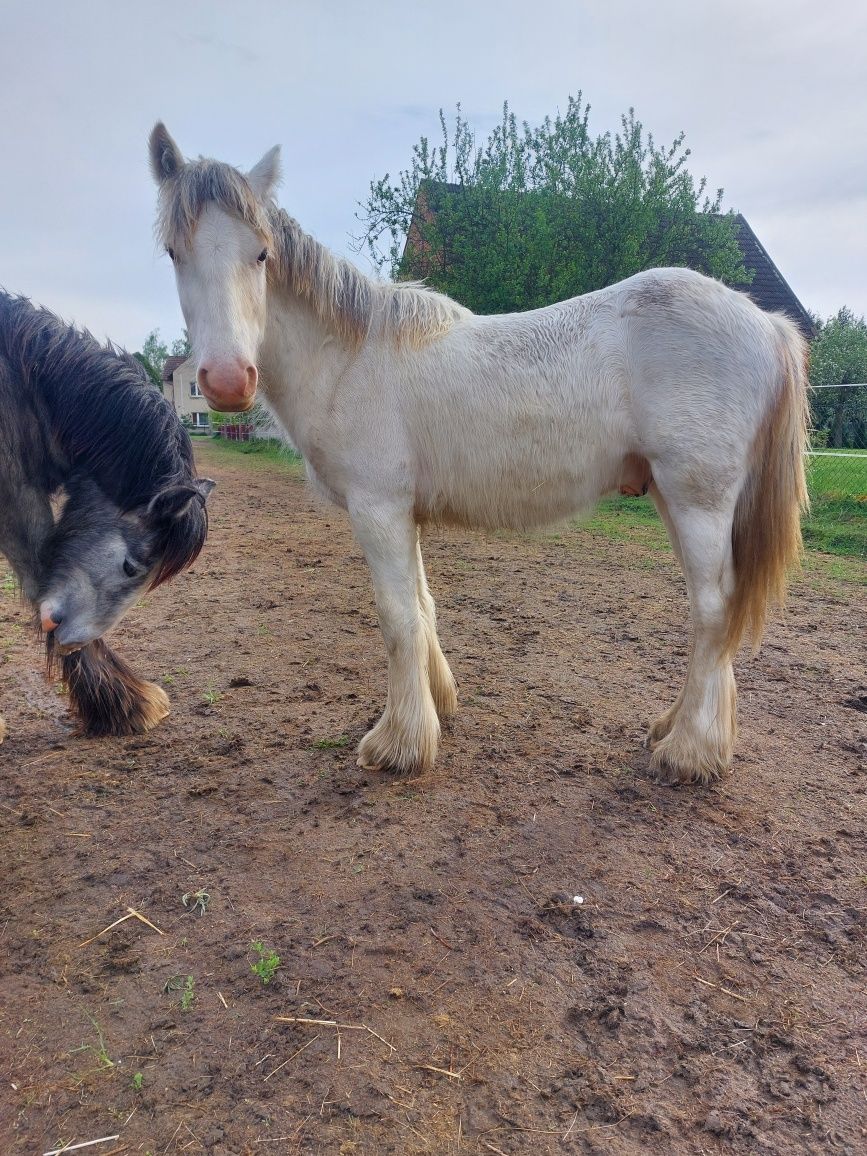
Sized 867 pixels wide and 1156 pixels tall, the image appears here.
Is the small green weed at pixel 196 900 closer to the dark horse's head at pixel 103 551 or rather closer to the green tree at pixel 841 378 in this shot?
the dark horse's head at pixel 103 551

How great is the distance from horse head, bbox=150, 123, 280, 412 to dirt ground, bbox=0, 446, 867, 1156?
1695 millimetres

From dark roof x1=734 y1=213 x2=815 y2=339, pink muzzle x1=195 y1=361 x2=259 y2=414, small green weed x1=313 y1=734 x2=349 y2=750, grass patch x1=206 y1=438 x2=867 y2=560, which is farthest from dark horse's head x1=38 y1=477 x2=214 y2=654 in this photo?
dark roof x1=734 y1=213 x2=815 y2=339

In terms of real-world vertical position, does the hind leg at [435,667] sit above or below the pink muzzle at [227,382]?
below

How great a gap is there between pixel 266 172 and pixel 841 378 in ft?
95.4

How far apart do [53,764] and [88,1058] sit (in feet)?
5.96

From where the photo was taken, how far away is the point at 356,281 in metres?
3.04

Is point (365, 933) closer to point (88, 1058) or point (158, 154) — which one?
point (88, 1058)

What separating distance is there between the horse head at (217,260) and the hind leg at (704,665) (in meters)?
1.79

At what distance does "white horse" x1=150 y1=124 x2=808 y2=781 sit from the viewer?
2.70 metres

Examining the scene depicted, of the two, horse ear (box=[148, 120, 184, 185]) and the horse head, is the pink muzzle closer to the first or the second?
the horse head

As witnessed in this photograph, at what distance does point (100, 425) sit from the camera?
2.81 m

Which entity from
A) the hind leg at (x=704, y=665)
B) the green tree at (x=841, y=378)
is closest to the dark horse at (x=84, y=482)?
the hind leg at (x=704, y=665)

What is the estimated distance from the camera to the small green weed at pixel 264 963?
6.21 feet

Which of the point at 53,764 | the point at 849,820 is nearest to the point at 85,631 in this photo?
the point at 53,764
